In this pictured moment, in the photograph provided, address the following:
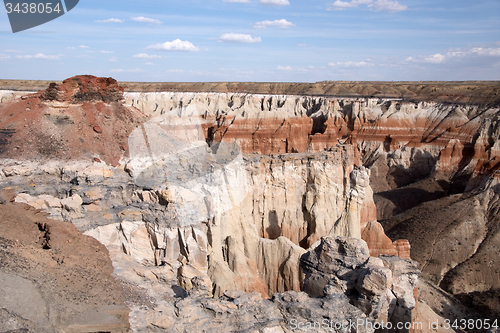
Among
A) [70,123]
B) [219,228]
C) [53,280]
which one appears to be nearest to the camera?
[53,280]

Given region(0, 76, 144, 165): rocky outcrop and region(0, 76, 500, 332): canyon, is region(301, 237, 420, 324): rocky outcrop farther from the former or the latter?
region(0, 76, 144, 165): rocky outcrop

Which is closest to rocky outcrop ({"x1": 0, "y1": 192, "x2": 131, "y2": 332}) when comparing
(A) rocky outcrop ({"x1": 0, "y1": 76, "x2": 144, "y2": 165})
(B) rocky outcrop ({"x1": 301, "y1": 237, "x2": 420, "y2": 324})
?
(A) rocky outcrop ({"x1": 0, "y1": 76, "x2": 144, "y2": 165})

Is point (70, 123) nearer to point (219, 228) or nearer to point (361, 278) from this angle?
point (219, 228)

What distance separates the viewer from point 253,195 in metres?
18.7

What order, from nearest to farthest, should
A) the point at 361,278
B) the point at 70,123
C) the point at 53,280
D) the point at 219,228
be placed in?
the point at 53,280 < the point at 361,278 < the point at 219,228 < the point at 70,123

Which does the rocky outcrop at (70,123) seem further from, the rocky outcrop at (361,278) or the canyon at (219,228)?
the rocky outcrop at (361,278)

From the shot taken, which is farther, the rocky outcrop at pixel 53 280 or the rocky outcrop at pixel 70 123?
→ the rocky outcrop at pixel 70 123

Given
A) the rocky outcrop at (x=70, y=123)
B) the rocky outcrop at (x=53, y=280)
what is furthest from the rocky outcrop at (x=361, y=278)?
→ the rocky outcrop at (x=70, y=123)

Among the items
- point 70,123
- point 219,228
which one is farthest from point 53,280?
point 70,123

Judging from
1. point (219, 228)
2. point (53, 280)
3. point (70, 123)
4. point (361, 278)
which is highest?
point (70, 123)

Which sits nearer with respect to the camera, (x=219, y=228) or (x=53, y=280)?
(x=53, y=280)

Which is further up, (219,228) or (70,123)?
(70,123)

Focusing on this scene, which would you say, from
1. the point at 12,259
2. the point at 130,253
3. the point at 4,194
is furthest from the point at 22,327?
the point at 4,194

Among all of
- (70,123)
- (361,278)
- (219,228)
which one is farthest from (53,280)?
(70,123)
